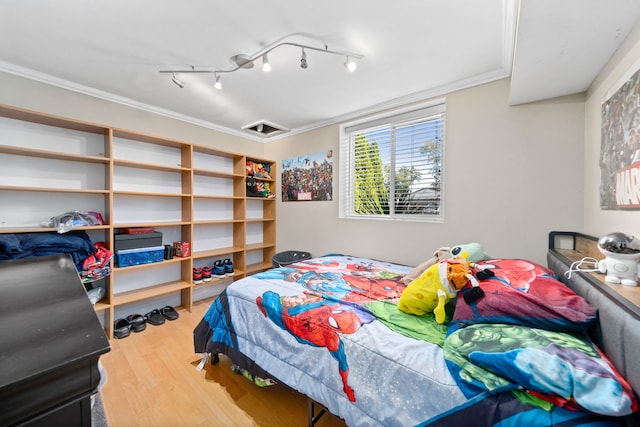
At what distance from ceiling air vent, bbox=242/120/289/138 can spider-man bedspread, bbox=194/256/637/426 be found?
7.51ft

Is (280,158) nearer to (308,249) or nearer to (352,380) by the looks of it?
(308,249)

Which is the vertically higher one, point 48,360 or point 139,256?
point 48,360

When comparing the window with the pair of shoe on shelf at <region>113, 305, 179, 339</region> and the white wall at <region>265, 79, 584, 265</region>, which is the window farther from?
the pair of shoe on shelf at <region>113, 305, 179, 339</region>

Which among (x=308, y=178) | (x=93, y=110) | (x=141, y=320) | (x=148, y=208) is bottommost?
(x=141, y=320)

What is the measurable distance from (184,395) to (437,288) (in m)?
1.83

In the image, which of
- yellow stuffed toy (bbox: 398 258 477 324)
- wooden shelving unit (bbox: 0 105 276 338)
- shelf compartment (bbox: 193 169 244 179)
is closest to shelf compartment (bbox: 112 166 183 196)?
wooden shelving unit (bbox: 0 105 276 338)

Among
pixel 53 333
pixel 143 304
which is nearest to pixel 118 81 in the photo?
pixel 143 304

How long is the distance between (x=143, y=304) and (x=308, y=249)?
2.08 m

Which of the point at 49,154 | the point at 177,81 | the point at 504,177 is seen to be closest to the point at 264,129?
the point at 177,81

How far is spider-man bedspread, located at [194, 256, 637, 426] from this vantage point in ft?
2.70

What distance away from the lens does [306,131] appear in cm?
358

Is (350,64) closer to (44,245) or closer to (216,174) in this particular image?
(216,174)

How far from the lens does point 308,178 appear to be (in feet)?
11.6

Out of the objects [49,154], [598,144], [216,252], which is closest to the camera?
[598,144]
